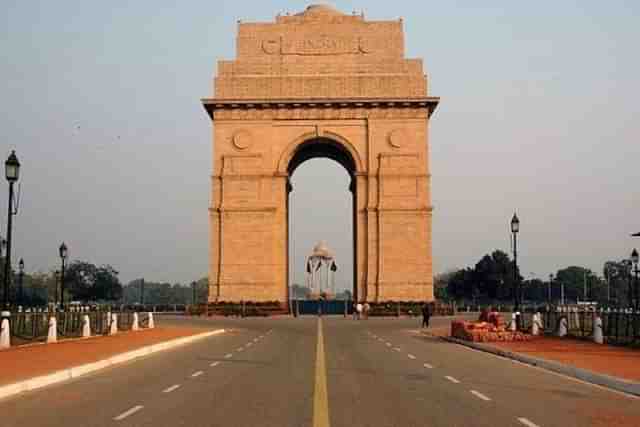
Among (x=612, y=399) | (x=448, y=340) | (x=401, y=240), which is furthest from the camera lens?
(x=401, y=240)

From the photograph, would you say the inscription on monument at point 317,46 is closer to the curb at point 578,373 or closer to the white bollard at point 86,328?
the white bollard at point 86,328

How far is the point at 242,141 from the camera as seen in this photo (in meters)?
72.1

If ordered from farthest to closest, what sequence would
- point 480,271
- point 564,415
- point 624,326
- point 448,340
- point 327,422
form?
point 480,271, point 448,340, point 624,326, point 564,415, point 327,422

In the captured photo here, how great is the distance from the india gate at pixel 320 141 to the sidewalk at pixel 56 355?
118ft

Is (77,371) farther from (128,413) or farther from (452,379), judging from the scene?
(452,379)

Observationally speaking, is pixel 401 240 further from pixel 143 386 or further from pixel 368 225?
pixel 143 386

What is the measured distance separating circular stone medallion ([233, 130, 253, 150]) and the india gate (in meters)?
0.08

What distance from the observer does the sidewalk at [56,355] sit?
19.3 meters

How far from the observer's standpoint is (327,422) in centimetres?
1243

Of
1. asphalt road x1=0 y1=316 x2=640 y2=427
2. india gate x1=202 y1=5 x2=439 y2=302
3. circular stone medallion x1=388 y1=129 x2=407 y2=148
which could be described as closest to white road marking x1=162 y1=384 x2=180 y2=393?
asphalt road x1=0 y1=316 x2=640 y2=427

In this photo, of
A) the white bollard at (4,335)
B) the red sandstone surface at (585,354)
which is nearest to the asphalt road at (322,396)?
the red sandstone surface at (585,354)

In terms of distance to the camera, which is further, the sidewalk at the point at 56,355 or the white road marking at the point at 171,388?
the sidewalk at the point at 56,355

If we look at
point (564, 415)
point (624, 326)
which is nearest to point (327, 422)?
point (564, 415)

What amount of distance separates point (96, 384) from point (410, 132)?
56243 millimetres
